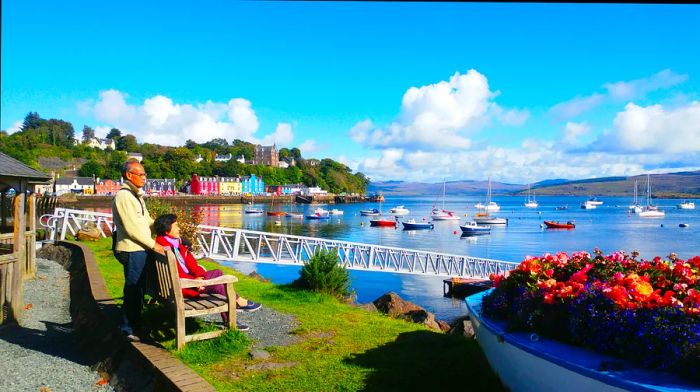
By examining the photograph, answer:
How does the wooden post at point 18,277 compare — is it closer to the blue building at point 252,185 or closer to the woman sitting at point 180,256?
the woman sitting at point 180,256

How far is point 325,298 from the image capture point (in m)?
9.85

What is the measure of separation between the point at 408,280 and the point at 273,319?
23.5 metres

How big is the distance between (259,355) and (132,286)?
1.70 meters

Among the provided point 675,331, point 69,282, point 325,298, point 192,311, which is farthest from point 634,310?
point 69,282

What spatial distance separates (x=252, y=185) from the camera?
167375 mm

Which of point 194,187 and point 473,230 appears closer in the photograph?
point 473,230

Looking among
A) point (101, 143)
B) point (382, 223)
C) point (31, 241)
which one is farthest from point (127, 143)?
point (31, 241)

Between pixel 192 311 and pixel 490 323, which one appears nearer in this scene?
pixel 490 323

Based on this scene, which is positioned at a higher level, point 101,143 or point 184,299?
point 101,143

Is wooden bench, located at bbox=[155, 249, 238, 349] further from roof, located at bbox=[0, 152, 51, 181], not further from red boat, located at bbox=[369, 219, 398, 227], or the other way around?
red boat, located at bbox=[369, 219, 398, 227]

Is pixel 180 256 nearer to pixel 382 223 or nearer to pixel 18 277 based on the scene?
pixel 18 277

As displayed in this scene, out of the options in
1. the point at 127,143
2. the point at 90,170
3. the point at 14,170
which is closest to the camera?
the point at 14,170

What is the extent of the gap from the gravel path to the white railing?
824cm

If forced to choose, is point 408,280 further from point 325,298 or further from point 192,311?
point 192,311
